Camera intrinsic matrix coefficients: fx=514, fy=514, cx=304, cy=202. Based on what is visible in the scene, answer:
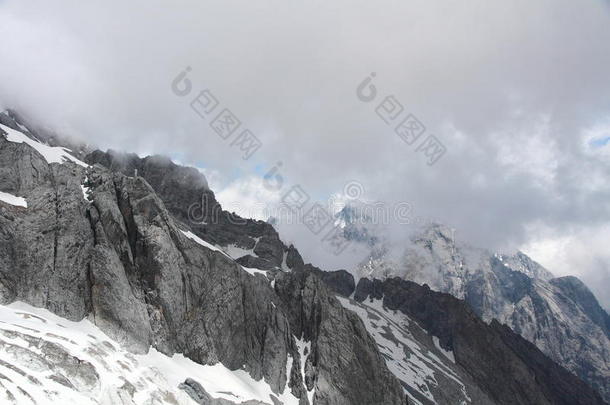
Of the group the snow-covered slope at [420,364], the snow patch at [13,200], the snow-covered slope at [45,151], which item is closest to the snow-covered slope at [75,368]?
the snow patch at [13,200]

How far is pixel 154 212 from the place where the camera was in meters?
A: 77.4

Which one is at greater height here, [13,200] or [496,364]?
[496,364]

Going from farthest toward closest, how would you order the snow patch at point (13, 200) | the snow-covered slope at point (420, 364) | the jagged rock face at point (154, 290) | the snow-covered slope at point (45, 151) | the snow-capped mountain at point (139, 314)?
the snow-covered slope at point (420, 364) < the snow-covered slope at point (45, 151) < the snow patch at point (13, 200) < the jagged rock face at point (154, 290) < the snow-capped mountain at point (139, 314)

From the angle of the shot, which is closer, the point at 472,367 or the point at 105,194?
the point at 105,194

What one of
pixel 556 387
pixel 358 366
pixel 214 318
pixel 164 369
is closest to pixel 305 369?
pixel 358 366

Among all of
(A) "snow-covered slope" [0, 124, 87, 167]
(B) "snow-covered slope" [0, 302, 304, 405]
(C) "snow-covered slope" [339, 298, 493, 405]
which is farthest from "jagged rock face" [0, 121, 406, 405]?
(C) "snow-covered slope" [339, 298, 493, 405]

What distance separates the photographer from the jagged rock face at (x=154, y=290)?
60719mm

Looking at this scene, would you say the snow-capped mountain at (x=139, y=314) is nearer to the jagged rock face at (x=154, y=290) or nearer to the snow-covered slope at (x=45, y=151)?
the jagged rock face at (x=154, y=290)

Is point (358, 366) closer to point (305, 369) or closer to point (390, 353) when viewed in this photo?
point (305, 369)

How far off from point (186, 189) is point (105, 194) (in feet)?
383

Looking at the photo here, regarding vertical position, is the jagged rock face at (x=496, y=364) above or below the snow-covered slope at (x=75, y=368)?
above

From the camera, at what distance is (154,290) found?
70.5 metres

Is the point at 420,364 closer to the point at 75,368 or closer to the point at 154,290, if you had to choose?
the point at 154,290

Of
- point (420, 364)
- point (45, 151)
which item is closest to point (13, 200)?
point (45, 151)
